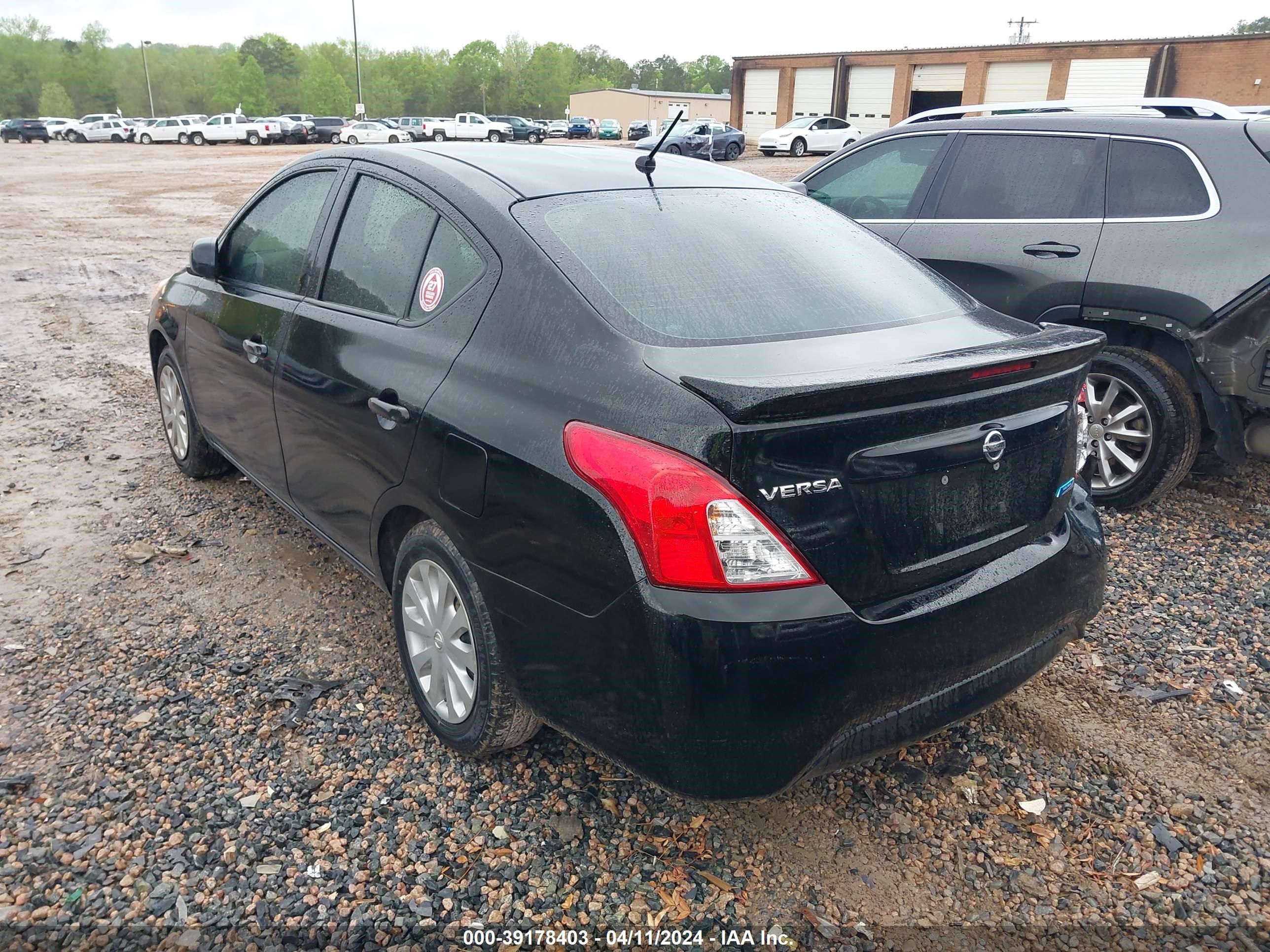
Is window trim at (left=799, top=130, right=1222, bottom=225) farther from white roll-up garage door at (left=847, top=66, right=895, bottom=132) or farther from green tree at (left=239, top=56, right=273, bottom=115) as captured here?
green tree at (left=239, top=56, right=273, bottom=115)

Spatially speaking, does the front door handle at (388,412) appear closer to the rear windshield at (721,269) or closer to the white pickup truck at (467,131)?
the rear windshield at (721,269)

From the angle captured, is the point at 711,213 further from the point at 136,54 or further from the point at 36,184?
the point at 136,54

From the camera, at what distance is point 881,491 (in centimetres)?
216

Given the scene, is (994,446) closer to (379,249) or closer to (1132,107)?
(379,249)

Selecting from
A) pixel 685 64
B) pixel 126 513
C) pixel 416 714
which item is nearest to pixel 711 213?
pixel 416 714

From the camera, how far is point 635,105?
3406 inches

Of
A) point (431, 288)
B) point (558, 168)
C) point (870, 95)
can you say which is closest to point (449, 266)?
point (431, 288)

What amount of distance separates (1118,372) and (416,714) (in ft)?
12.0

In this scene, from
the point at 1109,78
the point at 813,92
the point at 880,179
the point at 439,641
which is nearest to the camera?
the point at 439,641

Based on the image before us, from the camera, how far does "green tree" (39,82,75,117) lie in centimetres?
10281

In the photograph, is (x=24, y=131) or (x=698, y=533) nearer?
(x=698, y=533)

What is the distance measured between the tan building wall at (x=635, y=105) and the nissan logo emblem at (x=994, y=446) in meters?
77.7

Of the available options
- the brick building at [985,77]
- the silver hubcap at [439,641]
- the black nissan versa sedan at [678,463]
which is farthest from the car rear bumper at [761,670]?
the brick building at [985,77]

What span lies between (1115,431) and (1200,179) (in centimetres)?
123
